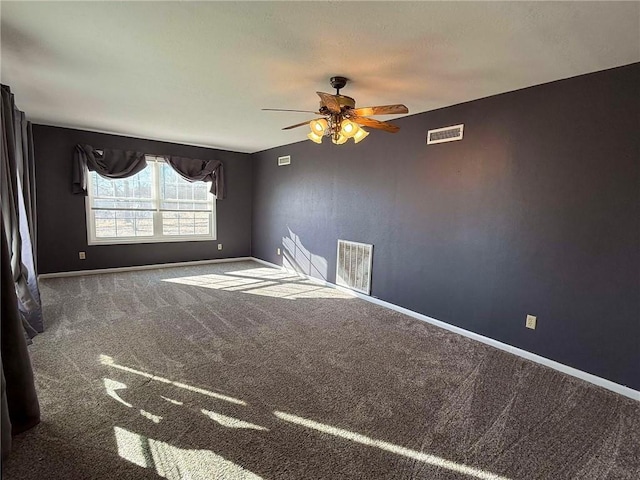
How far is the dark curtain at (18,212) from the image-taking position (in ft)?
8.29

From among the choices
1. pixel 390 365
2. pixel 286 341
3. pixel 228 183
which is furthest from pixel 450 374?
pixel 228 183

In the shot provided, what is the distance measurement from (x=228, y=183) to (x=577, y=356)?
5833 mm

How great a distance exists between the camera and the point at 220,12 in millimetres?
1720

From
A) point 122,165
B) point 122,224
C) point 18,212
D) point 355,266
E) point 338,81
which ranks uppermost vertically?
point 338,81

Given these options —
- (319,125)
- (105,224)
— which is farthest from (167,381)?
(105,224)

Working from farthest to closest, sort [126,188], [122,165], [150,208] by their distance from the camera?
1. [150,208]
2. [126,188]
3. [122,165]

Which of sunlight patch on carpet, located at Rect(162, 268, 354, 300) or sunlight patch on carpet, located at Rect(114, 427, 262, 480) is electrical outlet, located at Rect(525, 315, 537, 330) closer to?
sunlight patch on carpet, located at Rect(162, 268, 354, 300)

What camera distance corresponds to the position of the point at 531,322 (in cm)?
272

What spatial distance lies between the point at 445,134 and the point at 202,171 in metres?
4.37

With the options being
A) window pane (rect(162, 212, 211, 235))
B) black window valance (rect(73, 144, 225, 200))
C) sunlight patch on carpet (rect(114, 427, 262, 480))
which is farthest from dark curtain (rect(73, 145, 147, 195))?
sunlight patch on carpet (rect(114, 427, 262, 480))

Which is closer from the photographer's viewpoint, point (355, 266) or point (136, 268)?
point (355, 266)

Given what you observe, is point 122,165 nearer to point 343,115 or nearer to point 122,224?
point 122,224

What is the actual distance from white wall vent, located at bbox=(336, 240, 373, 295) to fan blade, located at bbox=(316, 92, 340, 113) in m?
2.13

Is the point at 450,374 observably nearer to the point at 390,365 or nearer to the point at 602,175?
the point at 390,365
